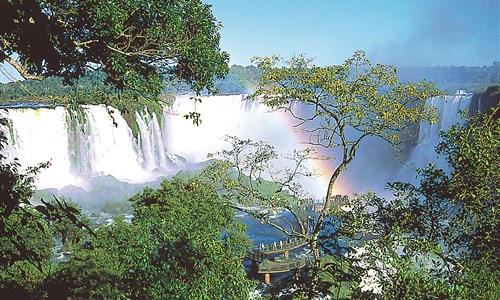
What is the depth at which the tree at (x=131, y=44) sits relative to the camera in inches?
169

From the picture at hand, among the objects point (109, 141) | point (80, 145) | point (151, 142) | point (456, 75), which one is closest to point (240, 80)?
point (456, 75)

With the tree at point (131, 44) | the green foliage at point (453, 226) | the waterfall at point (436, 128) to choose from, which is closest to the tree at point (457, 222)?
the green foliage at point (453, 226)

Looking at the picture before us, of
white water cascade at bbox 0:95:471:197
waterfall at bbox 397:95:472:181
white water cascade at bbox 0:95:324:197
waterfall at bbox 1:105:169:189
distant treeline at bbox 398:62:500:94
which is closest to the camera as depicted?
waterfall at bbox 1:105:169:189

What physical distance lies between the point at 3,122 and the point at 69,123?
23.1 meters

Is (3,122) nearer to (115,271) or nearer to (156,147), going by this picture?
(115,271)

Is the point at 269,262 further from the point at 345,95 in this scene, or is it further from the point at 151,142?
the point at 151,142

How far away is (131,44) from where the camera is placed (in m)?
4.95

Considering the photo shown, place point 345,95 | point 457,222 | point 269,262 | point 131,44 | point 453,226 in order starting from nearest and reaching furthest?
1. point 131,44
2. point 457,222
3. point 453,226
4. point 345,95
5. point 269,262

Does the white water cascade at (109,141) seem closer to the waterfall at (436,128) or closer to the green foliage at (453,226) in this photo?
the waterfall at (436,128)

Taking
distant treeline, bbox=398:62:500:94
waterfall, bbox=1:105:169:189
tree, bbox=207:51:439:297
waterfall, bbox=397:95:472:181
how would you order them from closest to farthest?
tree, bbox=207:51:439:297
waterfall, bbox=1:105:169:189
waterfall, bbox=397:95:472:181
distant treeline, bbox=398:62:500:94

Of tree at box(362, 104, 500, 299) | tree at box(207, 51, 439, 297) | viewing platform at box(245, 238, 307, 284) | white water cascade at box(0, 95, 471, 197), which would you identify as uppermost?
tree at box(207, 51, 439, 297)

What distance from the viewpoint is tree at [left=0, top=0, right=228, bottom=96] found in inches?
169

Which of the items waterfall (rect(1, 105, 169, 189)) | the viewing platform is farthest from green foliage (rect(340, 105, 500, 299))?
waterfall (rect(1, 105, 169, 189))

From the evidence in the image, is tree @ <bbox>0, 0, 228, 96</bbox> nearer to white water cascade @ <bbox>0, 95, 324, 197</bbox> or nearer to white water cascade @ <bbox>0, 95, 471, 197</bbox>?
white water cascade @ <bbox>0, 95, 471, 197</bbox>
